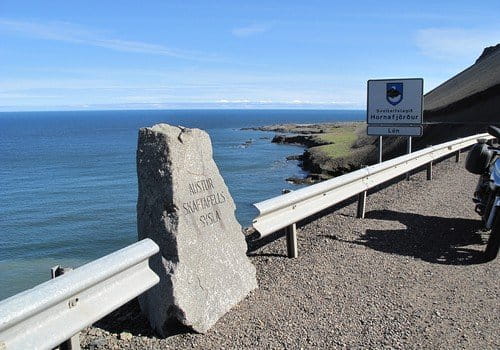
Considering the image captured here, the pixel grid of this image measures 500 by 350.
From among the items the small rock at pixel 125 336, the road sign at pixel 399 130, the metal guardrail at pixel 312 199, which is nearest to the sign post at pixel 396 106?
the road sign at pixel 399 130

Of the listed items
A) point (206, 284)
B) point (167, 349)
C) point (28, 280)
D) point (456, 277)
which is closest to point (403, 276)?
point (456, 277)

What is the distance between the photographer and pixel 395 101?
11.4 metres

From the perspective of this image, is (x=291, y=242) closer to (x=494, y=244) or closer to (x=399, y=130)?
(x=494, y=244)

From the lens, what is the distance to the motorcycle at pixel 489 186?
607 centimetres

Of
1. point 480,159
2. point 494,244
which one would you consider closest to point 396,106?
point 480,159

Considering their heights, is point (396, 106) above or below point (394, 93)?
below

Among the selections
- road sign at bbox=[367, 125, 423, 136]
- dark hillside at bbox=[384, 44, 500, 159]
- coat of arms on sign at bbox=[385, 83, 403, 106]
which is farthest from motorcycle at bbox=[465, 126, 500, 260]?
dark hillside at bbox=[384, 44, 500, 159]

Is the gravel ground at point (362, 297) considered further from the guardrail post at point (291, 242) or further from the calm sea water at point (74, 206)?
the calm sea water at point (74, 206)

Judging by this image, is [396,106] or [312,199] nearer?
[312,199]

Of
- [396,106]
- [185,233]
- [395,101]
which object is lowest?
[185,233]

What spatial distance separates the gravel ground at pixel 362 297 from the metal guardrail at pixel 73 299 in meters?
0.70

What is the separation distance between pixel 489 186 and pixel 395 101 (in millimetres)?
4967

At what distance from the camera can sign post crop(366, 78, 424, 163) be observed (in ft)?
37.0

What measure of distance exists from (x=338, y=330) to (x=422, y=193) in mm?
6506
